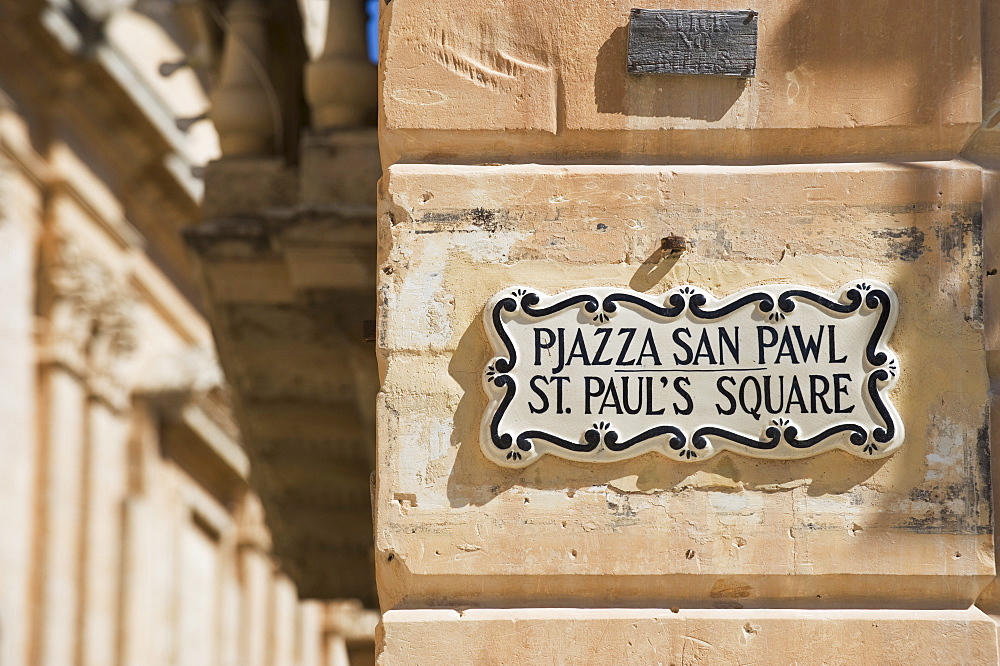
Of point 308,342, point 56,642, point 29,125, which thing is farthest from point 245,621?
point 308,342

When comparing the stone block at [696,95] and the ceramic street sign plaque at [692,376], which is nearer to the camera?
the ceramic street sign plaque at [692,376]

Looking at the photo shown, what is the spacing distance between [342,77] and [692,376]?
2.98 metres

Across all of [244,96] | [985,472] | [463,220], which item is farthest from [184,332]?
[985,472]

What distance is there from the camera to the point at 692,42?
290 cm

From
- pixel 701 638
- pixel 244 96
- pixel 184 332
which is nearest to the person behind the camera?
pixel 701 638

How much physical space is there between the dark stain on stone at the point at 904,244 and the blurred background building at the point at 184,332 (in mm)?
1149

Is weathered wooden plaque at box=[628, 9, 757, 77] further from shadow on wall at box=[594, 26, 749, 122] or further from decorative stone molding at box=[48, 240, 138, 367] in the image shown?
decorative stone molding at box=[48, 240, 138, 367]

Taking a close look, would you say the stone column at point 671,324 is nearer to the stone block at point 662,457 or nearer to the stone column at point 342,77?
the stone block at point 662,457

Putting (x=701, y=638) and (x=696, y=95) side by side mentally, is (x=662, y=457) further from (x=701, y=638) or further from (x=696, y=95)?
(x=696, y=95)

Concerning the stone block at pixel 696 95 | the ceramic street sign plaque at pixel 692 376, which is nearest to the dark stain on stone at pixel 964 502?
the ceramic street sign plaque at pixel 692 376

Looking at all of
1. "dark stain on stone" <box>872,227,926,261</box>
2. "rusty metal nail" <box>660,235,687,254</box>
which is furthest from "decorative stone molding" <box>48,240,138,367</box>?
"dark stain on stone" <box>872,227,926,261</box>

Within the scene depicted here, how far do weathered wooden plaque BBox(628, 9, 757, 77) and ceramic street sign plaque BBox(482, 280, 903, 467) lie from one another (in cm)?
50

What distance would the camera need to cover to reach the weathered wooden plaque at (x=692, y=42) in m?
2.88

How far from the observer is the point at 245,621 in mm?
18109
